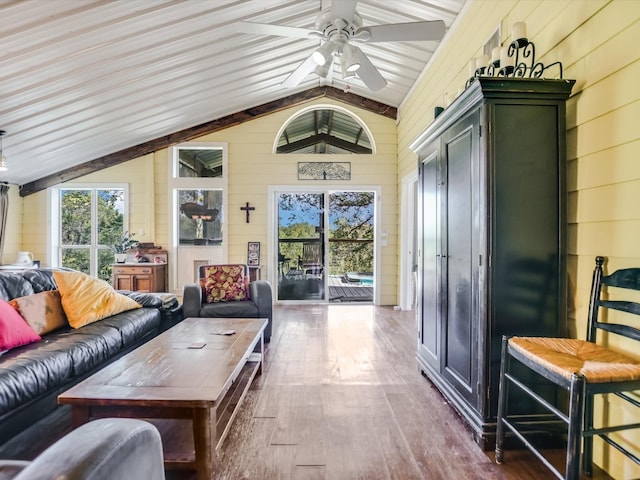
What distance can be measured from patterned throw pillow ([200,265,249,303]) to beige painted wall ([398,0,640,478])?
10.1 ft

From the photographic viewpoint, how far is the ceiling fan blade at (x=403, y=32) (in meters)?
2.62

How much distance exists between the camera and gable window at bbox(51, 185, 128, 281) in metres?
6.23

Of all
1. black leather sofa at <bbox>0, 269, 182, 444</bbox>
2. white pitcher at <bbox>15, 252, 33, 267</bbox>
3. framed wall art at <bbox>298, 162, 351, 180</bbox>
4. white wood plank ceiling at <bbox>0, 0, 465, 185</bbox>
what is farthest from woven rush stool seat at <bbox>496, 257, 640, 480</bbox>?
white pitcher at <bbox>15, 252, 33, 267</bbox>

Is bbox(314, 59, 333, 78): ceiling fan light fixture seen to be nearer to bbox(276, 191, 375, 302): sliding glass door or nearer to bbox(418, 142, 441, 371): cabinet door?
bbox(418, 142, 441, 371): cabinet door

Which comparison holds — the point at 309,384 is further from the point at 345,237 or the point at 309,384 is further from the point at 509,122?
the point at 345,237

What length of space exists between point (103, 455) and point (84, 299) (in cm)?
269

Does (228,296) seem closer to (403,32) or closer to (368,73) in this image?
(368,73)

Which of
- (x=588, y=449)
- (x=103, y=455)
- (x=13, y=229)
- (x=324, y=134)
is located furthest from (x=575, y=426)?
(x=13, y=229)

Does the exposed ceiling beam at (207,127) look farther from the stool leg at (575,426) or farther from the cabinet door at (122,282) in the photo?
the stool leg at (575,426)

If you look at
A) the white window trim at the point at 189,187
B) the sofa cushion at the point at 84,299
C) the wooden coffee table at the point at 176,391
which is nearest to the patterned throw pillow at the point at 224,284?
the sofa cushion at the point at 84,299

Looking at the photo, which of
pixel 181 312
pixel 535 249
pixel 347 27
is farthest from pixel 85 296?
pixel 535 249

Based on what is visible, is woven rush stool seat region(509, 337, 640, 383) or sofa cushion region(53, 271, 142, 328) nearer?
woven rush stool seat region(509, 337, 640, 383)

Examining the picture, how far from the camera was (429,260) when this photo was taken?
9.36 ft

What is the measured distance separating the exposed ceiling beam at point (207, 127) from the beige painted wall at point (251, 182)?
97 mm
